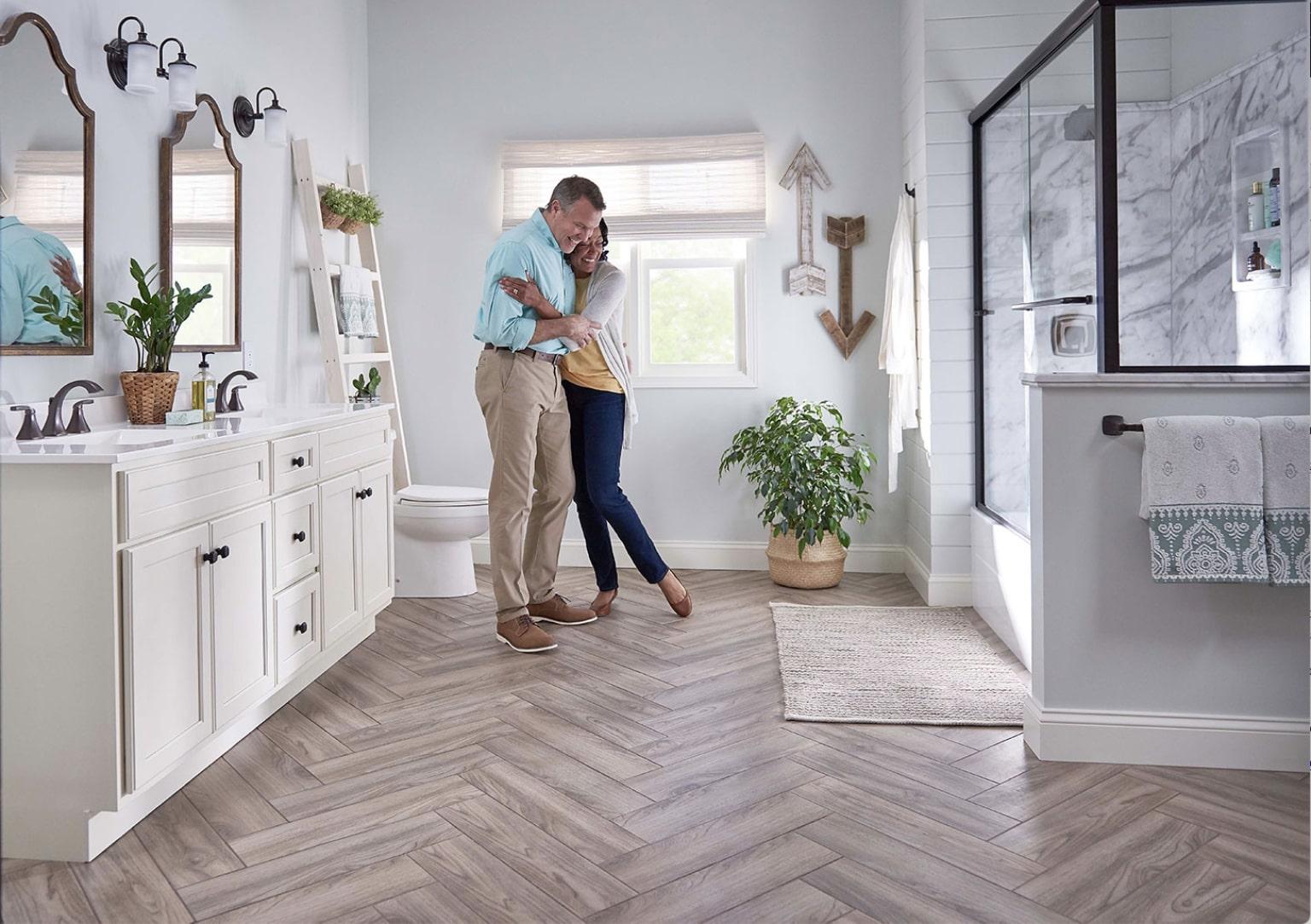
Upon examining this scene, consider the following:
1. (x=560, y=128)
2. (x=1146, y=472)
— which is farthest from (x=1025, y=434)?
(x=560, y=128)

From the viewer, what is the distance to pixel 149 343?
281 centimetres

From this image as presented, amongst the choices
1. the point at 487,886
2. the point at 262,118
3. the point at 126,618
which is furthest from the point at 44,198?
the point at 487,886

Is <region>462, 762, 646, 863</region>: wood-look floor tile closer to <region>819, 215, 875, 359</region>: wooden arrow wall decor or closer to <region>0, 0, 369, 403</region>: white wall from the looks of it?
<region>0, 0, 369, 403</region>: white wall

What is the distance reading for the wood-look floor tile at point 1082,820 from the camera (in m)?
1.97

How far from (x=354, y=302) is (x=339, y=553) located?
1.44 m

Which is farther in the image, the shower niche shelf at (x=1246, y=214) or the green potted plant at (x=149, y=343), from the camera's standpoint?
the green potted plant at (x=149, y=343)

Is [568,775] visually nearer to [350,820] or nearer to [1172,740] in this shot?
[350,820]

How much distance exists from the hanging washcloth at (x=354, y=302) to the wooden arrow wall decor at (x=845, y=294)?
2.00 m

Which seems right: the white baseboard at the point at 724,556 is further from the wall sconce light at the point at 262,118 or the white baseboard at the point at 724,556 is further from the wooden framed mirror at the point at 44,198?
the wooden framed mirror at the point at 44,198

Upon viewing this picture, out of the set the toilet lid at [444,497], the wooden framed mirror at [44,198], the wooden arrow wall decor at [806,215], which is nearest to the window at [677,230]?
the wooden arrow wall decor at [806,215]

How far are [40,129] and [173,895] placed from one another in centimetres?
189

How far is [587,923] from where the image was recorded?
5.60 ft

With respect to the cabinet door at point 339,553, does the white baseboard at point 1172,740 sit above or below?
below

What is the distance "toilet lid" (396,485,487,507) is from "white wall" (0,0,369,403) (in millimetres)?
598
